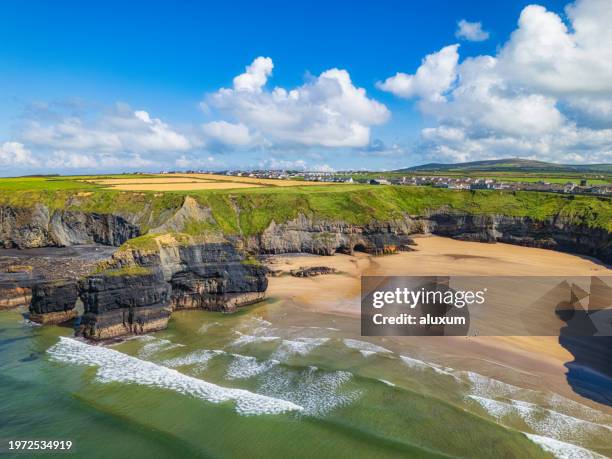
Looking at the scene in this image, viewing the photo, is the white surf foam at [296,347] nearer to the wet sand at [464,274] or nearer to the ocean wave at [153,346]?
the wet sand at [464,274]

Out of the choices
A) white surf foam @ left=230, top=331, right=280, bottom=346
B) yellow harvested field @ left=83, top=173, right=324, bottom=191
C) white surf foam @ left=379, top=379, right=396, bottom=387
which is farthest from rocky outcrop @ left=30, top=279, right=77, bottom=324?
yellow harvested field @ left=83, top=173, right=324, bottom=191

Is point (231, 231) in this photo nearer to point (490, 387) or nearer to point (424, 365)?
point (424, 365)

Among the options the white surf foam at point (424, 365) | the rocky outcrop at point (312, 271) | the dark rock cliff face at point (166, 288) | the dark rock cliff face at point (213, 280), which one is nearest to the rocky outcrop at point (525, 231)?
the rocky outcrop at point (312, 271)

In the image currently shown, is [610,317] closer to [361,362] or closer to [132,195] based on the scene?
[361,362]

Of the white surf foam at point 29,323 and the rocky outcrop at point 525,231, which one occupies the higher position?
the rocky outcrop at point 525,231

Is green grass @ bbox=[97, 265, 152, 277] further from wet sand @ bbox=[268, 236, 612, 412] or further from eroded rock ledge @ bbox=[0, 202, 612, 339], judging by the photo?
wet sand @ bbox=[268, 236, 612, 412]

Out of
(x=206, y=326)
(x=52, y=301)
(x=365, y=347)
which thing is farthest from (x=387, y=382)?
(x=52, y=301)

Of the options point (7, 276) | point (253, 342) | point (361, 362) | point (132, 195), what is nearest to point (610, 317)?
point (361, 362)

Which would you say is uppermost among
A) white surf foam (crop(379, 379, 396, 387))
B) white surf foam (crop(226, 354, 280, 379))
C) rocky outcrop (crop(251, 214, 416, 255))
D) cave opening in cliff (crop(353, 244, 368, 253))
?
rocky outcrop (crop(251, 214, 416, 255))
